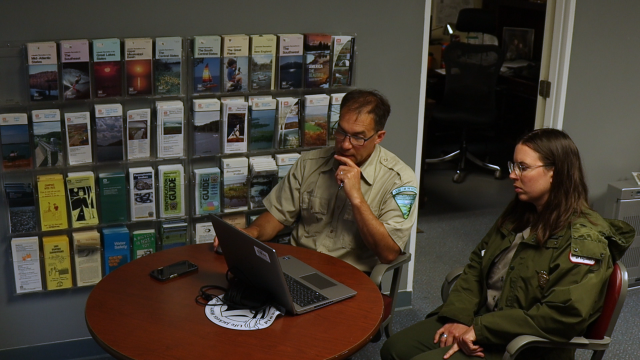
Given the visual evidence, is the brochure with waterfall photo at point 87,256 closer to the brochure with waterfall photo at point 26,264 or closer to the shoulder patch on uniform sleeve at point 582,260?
the brochure with waterfall photo at point 26,264

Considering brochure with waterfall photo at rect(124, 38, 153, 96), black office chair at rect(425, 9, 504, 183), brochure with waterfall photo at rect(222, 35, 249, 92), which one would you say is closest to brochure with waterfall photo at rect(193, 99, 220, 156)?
brochure with waterfall photo at rect(222, 35, 249, 92)

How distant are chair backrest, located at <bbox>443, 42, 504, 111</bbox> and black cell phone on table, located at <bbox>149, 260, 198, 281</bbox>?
4077 mm

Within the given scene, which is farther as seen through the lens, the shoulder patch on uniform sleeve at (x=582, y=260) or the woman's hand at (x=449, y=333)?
the woman's hand at (x=449, y=333)

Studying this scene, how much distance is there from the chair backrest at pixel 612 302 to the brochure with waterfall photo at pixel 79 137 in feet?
6.73

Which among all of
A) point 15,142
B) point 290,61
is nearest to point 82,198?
point 15,142

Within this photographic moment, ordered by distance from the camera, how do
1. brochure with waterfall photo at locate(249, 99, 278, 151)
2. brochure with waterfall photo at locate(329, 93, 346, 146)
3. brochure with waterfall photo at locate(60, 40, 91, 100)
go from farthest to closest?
brochure with waterfall photo at locate(329, 93, 346, 146)
brochure with waterfall photo at locate(249, 99, 278, 151)
brochure with waterfall photo at locate(60, 40, 91, 100)

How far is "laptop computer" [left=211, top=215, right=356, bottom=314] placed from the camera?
6.25 ft

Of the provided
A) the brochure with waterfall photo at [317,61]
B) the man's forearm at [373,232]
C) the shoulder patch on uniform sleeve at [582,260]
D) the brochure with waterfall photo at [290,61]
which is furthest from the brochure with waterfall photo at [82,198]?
the shoulder patch on uniform sleeve at [582,260]

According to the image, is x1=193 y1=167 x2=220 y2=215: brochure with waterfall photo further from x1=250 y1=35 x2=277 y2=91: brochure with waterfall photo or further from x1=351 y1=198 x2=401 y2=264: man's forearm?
x1=351 y1=198 x2=401 y2=264: man's forearm

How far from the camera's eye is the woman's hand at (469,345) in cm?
219

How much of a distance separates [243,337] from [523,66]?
517 centimetres

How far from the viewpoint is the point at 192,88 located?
2.91 m

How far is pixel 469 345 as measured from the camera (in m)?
2.18

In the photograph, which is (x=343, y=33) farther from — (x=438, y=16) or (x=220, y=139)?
(x=438, y=16)
